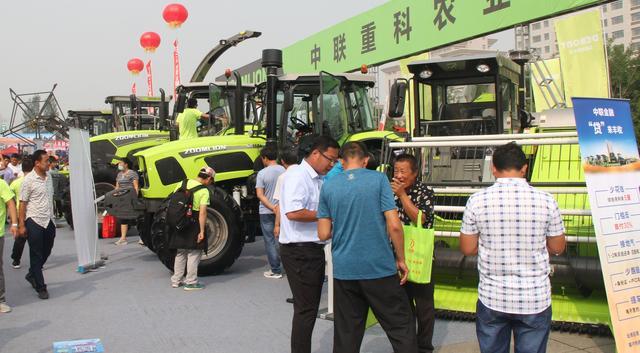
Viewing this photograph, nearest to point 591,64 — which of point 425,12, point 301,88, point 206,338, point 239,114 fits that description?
point 425,12

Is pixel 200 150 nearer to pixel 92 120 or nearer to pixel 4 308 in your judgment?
pixel 4 308

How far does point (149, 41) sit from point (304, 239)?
1548 cm

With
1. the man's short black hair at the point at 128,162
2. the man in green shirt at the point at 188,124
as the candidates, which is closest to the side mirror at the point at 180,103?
the man in green shirt at the point at 188,124

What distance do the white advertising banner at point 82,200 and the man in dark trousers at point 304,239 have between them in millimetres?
4594

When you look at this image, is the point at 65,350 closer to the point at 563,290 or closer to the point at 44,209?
the point at 44,209

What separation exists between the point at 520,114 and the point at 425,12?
6.04 metres

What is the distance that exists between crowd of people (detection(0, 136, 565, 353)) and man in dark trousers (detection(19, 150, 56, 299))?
3.92 meters

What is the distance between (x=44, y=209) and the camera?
6.79 m

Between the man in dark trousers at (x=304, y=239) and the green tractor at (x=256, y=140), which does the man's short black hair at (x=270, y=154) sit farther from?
the man in dark trousers at (x=304, y=239)

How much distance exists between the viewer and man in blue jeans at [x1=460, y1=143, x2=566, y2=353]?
118 inches

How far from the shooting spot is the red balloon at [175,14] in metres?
14.8

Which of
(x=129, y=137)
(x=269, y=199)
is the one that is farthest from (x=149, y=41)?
(x=269, y=199)

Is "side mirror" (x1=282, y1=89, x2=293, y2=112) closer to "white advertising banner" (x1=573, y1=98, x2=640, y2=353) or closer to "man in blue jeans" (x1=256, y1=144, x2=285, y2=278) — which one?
"man in blue jeans" (x1=256, y1=144, x2=285, y2=278)

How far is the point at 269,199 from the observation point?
711cm
